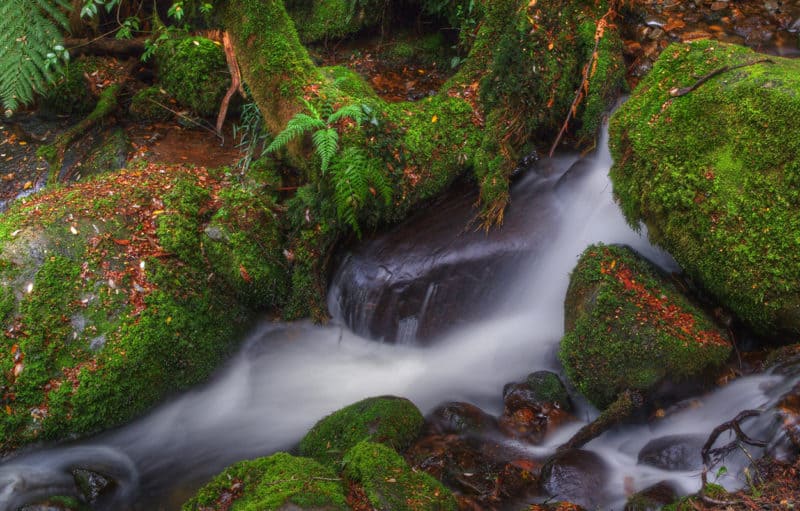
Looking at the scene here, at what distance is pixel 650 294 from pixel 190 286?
381cm

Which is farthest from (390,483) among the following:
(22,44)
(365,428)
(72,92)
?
(72,92)

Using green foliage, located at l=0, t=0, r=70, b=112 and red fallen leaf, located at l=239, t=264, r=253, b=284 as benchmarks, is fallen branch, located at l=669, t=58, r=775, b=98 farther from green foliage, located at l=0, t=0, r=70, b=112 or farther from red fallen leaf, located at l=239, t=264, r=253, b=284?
green foliage, located at l=0, t=0, r=70, b=112

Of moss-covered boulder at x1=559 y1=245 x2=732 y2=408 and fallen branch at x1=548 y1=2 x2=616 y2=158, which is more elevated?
fallen branch at x1=548 y1=2 x2=616 y2=158

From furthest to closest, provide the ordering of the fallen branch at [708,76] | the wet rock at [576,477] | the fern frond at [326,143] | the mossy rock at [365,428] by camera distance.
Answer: the fern frond at [326,143] → the fallen branch at [708,76] → the mossy rock at [365,428] → the wet rock at [576,477]

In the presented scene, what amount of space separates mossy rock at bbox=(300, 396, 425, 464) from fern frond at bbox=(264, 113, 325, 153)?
2169 mm

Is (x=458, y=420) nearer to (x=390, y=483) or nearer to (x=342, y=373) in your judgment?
(x=342, y=373)

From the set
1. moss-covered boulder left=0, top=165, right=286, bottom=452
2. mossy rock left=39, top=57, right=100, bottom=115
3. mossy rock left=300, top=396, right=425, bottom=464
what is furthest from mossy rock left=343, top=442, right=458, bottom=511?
mossy rock left=39, top=57, right=100, bottom=115

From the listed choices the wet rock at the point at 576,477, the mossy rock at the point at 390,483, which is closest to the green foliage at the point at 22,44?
Answer: the mossy rock at the point at 390,483

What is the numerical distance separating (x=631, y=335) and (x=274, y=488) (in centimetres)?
261

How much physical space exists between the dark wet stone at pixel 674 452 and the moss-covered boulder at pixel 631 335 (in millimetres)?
392

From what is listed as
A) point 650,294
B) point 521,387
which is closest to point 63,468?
point 521,387

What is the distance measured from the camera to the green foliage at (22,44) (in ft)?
18.8

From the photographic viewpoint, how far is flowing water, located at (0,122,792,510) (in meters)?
4.44

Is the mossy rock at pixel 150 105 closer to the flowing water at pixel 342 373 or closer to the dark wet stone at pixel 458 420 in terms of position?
the flowing water at pixel 342 373
